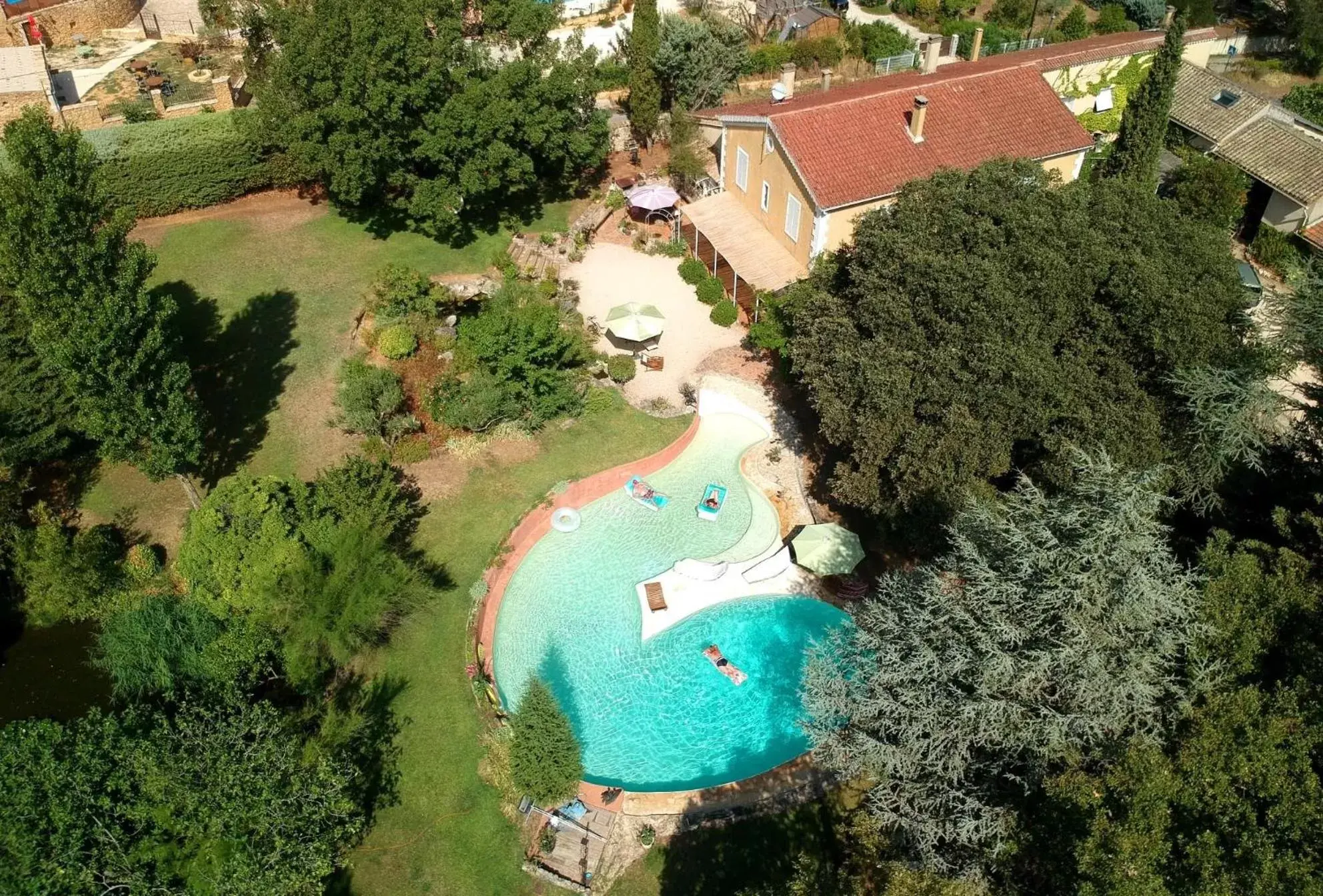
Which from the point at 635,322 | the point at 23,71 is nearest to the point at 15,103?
the point at 23,71

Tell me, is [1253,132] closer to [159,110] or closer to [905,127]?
[905,127]

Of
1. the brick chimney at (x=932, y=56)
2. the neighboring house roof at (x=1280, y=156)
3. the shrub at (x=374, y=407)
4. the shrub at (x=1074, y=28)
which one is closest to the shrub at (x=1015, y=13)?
the shrub at (x=1074, y=28)

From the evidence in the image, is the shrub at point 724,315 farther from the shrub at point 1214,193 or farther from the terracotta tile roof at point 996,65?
the shrub at point 1214,193

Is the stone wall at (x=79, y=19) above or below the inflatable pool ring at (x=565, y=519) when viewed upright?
above

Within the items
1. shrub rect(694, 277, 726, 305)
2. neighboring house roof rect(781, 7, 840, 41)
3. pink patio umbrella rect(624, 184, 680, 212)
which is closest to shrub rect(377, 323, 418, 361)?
shrub rect(694, 277, 726, 305)

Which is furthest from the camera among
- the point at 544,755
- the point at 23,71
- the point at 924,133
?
the point at 23,71

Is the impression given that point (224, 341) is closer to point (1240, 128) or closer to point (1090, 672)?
point (1090, 672)
